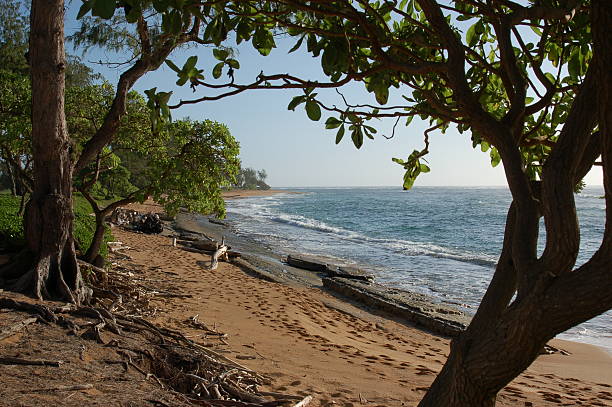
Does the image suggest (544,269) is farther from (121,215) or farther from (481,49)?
(121,215)

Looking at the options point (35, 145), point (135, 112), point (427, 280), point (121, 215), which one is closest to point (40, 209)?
point (35, 145)

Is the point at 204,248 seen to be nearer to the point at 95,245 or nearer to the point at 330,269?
the point at 330,269

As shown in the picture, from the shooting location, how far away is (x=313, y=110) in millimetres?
1991

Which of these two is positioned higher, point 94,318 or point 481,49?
point 481,49

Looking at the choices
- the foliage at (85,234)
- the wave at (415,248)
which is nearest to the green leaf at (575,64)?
the foliage at (85,234)

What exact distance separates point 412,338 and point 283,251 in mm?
11561

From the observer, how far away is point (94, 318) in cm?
477

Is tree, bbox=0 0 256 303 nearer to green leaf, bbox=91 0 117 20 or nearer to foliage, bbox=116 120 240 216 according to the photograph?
foliage, bbox=116 120 240 216

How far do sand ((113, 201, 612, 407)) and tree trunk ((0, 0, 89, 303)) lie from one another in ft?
4.56

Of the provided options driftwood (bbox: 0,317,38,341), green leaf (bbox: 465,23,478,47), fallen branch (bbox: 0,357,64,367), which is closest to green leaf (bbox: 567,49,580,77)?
green leaf (bbox: 465,23,478,47)

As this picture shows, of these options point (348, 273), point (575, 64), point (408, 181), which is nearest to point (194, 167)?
point (408, 181)

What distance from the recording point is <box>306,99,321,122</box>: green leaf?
1991 millimetres

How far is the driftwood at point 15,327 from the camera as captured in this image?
3826mm

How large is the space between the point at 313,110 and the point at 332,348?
17.8 feet
